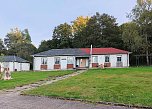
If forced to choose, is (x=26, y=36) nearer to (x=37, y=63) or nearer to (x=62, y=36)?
(x=62, y=36)

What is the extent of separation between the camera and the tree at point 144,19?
54500 millimetres

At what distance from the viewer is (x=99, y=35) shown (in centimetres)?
6662

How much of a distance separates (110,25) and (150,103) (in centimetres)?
5879

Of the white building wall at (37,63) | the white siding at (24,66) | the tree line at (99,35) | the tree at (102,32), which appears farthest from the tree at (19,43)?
the white building wall at (37,63)

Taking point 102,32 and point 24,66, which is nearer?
point 102,32

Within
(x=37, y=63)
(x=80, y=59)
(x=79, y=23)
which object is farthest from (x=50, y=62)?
(x=79, y=23)

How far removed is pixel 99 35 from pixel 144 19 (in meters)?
14.5

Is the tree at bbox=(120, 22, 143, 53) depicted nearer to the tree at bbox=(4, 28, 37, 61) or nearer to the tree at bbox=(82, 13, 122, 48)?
the tree at bbox=(82, 13, 122, 48)

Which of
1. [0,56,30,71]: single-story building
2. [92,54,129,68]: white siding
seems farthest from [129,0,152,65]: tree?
[0,56,30,71]: single-story building

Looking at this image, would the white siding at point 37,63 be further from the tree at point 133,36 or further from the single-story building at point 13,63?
the tree at point 133,36

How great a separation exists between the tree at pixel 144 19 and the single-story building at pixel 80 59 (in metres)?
9.02

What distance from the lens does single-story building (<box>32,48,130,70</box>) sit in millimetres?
47531

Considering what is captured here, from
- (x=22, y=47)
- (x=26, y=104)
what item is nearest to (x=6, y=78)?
(x=26, y=104)

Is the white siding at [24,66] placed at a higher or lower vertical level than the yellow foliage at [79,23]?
lower
